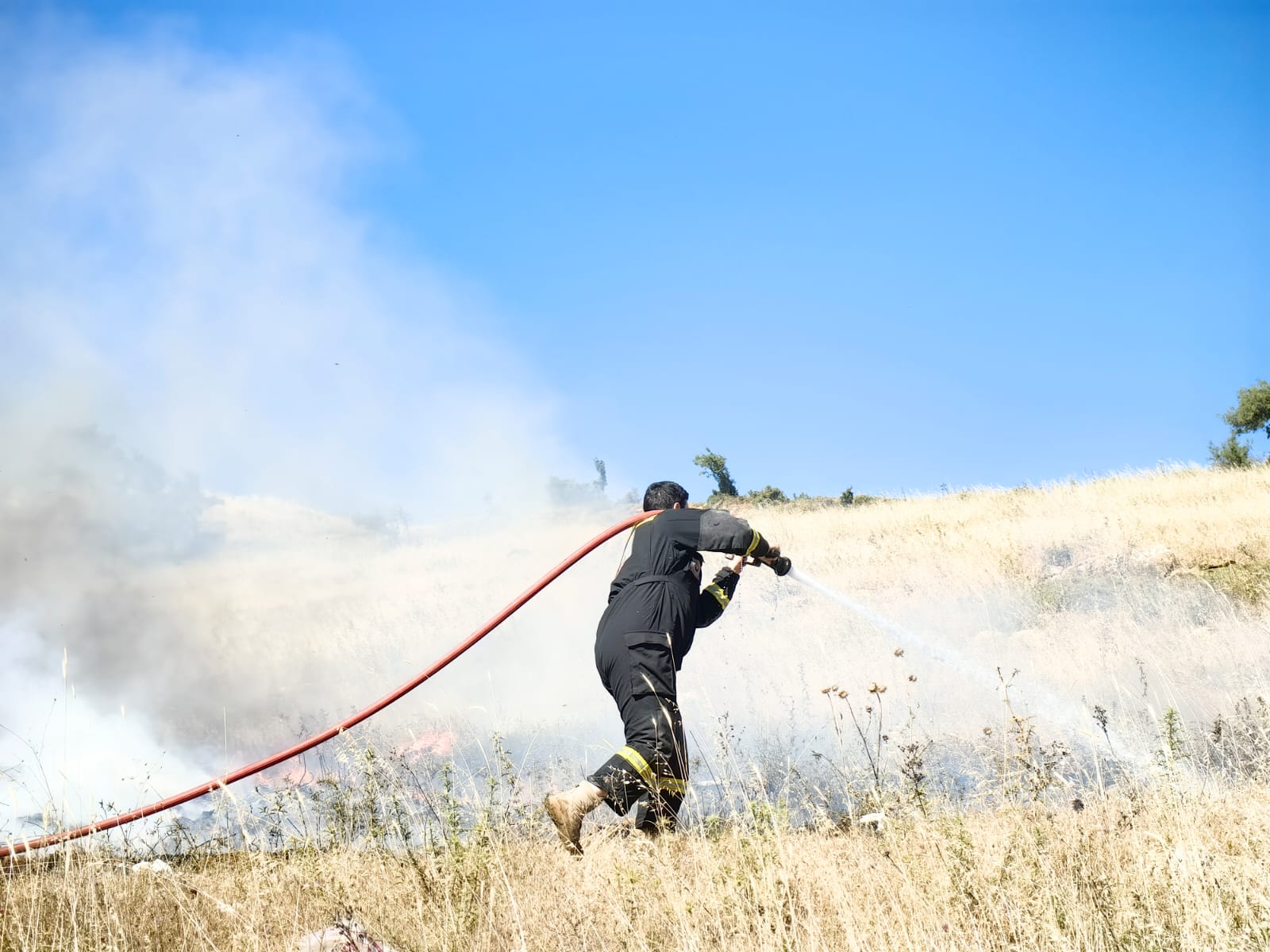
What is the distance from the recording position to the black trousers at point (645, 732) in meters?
4.66

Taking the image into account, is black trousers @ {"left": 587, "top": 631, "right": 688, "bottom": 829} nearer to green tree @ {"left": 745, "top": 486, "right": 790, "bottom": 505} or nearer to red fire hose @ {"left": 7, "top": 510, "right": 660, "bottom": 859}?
red fire hose @ {"left": 7, "top": 510, "right": 660, "bottom": 859}

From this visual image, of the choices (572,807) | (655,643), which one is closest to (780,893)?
(572,807)

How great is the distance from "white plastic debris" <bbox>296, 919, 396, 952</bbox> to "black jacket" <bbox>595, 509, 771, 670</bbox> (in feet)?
7.72

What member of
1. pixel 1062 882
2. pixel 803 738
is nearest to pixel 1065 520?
pixel 803 738

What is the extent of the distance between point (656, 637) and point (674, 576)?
514 millimetres

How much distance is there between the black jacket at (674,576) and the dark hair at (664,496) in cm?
32

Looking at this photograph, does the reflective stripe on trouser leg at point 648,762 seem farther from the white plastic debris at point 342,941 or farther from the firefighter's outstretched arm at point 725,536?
the white plastic debris at point 342,941

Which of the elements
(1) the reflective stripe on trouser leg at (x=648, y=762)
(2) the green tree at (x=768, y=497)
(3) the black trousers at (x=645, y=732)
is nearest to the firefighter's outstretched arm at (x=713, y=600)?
(3) the black trousers at (x=645, y=732)

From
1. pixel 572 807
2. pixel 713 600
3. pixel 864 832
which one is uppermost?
pixel 713 600

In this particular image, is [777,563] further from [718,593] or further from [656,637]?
[656,637]

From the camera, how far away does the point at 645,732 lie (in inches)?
191

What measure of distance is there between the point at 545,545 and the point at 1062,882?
61.0 feet

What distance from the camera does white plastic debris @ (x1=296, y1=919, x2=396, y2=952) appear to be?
3.10 meters

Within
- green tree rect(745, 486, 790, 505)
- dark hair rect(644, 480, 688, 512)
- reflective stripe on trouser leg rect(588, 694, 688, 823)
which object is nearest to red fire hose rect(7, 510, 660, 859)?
dark hair rect(644, 480, 688, 512)
